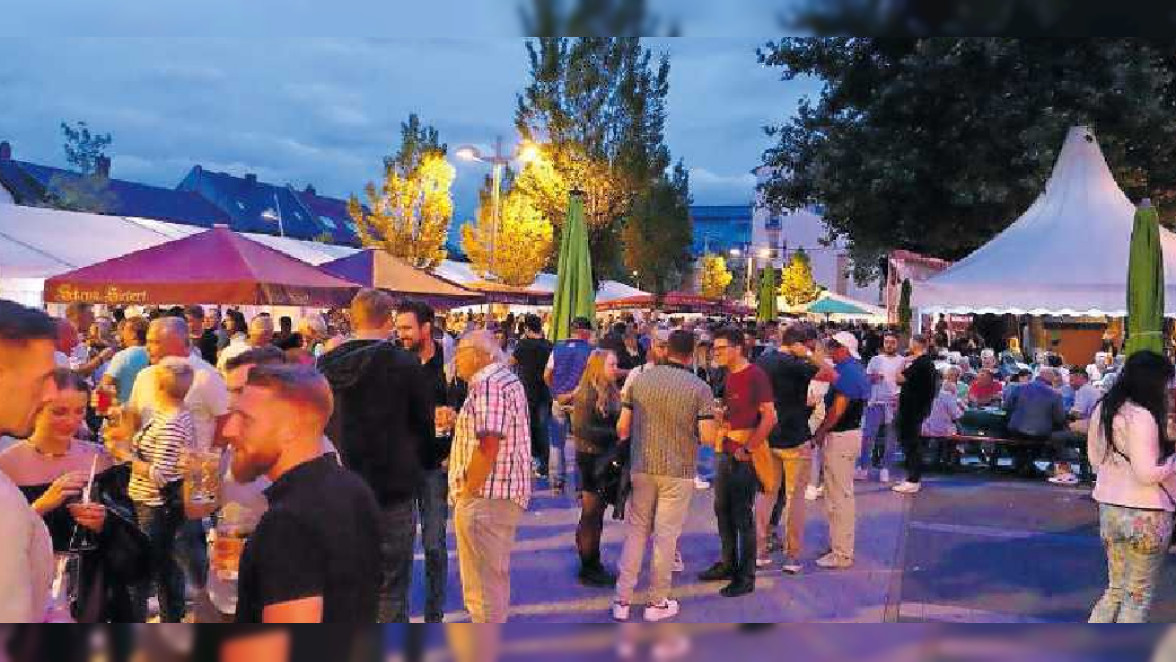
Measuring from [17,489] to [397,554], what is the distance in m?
3.03

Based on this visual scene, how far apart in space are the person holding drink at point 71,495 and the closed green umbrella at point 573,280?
22.1 ft

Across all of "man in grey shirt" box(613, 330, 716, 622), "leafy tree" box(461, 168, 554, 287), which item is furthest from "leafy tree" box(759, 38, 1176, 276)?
"man in grey shirt" box(613, 330, 716, 622)

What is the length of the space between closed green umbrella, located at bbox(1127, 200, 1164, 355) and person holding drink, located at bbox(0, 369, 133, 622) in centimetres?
741

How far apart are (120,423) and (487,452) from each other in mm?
2290

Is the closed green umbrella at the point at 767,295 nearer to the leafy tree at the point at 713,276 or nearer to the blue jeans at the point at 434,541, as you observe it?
the blue jeans at the point at 434,541

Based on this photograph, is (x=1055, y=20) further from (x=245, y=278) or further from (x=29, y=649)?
(x=245, y=278)

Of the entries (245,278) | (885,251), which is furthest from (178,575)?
(885,251)

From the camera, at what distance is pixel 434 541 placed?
20.2 ft

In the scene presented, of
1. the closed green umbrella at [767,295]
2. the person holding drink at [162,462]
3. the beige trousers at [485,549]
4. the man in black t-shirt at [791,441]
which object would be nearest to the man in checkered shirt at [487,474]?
the beige trousers at [485,549]

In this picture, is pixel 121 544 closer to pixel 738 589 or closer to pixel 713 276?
pixel 738 589

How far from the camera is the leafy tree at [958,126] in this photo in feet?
60.4

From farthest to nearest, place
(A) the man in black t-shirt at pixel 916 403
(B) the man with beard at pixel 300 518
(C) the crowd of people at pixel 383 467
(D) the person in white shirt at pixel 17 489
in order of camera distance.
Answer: (A) the man in black t-shirt at pixel 916 403 → (C) the crowd of people at pixel 383 467 → (B) the man with beard at pixel 300 518 → (D) the person in white shirt at pixel 17 489

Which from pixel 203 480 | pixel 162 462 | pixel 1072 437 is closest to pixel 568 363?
pixel 162 462

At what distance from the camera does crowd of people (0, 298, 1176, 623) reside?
2.65 meters
